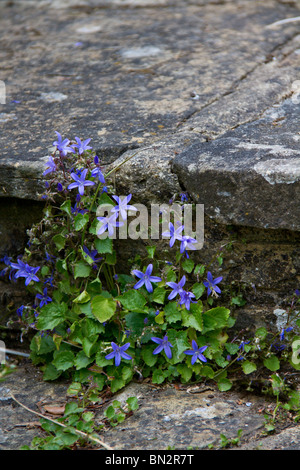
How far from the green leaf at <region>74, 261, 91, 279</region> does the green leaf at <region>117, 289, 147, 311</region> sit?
0.16m

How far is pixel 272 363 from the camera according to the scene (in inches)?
70.1

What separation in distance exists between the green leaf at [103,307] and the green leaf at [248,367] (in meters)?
0.49

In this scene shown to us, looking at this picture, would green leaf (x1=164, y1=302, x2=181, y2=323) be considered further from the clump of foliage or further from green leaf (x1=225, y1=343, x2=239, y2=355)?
green leaf (x1=225, y1=343, x2=239, y2=355)

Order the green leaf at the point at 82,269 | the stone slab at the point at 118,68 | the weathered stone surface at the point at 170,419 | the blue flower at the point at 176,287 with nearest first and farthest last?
1. the weathered stone surface at the point at 170,419
2. the blue flower at the point at 176,287
3. the green leaf at the point at 82,269
4. the stone slab at the point at 118,68

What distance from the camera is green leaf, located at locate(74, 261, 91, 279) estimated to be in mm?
1854

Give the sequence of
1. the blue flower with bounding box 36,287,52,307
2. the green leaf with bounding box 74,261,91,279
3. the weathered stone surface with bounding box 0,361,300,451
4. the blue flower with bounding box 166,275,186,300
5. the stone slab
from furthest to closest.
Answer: the stone slab
the blue flower with bounding box 36,287,52,307
the green leaf with bounding box 74,261,91,279
the blue flower with bounding box 166,275,186,300
the weathered stone surface with bounding box 0,361,300,451

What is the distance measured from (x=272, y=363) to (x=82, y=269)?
2.43ft

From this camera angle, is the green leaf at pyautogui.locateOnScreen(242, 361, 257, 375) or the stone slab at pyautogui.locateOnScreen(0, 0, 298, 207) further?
the stone slab at pyautogui.locateOnScreen(0, 0, 298, 207)

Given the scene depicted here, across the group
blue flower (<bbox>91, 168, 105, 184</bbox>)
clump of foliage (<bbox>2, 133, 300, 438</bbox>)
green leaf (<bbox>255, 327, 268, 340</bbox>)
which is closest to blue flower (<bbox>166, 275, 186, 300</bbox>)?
clump of foliage (<bbox>2, 133, 300, 438</bbox>)

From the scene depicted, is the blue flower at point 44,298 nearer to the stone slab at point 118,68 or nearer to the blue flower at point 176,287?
the stone slab at point 118,68

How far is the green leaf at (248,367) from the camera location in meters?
1.76

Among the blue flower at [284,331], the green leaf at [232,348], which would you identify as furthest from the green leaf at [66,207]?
the blue flower at [284,331]

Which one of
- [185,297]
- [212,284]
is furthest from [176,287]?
[212,284]
